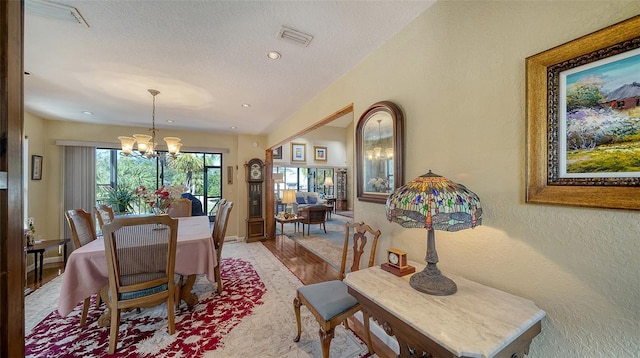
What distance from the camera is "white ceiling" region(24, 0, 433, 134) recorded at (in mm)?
1547

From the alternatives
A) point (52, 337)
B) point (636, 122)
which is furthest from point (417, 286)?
point (52, 337)

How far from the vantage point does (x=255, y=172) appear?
18.4ft

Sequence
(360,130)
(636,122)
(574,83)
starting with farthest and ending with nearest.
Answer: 1. (360,130)
2. (574,83)
3. (636,122)

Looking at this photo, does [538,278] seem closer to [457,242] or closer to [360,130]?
[457,242]

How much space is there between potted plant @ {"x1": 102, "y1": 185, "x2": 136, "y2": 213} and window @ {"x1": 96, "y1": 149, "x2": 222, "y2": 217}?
6 centimetres

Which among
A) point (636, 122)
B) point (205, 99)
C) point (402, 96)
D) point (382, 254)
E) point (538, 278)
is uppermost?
point (205, 99)

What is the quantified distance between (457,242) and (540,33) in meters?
1.14

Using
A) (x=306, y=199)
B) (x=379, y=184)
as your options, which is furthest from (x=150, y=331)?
(x=306, y=199)

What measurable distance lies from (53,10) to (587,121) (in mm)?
3017

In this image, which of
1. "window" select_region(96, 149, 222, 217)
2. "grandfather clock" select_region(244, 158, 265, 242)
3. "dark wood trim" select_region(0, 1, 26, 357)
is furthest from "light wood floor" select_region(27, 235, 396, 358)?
"dark wood trim" select_region(0, 1, 26, 357)

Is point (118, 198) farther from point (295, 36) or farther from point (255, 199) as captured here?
point (295, 36)

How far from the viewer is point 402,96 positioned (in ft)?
5.89

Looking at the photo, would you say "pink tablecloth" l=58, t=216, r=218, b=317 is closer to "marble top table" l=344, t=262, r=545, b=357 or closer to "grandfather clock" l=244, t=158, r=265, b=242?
"marble top table" l=344, t=262, r=545, b=357

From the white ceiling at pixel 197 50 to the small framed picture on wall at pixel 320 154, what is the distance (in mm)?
6174
